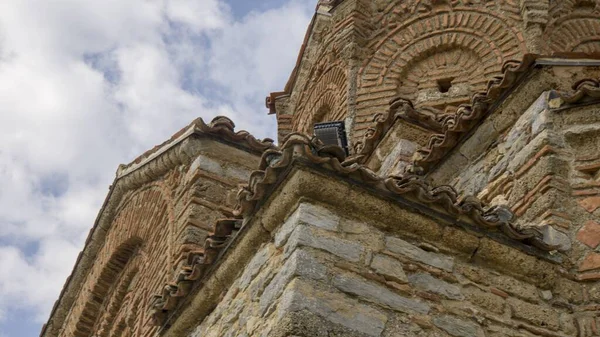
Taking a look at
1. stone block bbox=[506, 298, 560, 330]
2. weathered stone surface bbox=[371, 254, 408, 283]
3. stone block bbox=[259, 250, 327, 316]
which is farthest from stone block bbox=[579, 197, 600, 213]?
stone block bbox=[259, 250, 327, 316]

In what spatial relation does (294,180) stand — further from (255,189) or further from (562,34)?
(562,34)

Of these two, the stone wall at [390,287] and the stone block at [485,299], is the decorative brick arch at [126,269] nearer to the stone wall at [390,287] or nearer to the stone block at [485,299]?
the stone wall at [390,287]

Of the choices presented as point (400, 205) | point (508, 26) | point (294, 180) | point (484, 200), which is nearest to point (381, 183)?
point (400, 205)

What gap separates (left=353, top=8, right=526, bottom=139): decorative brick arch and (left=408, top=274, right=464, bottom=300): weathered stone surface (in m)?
5.20

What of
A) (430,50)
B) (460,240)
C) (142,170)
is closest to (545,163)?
(460,240)

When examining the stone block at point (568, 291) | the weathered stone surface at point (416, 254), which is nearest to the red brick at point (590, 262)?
the stone block at point (568, 291)

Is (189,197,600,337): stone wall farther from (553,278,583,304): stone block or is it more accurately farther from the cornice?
the cornice

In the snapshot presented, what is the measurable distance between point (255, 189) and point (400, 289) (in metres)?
0.95

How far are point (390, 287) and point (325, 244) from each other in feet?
1.25

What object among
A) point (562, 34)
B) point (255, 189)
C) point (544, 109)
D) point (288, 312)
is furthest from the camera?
point (562, 34)

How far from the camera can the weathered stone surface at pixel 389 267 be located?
4395mm

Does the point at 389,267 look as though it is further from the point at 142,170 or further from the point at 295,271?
the point at 142,170

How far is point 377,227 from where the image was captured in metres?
4.58

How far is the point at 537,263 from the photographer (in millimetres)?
4824
